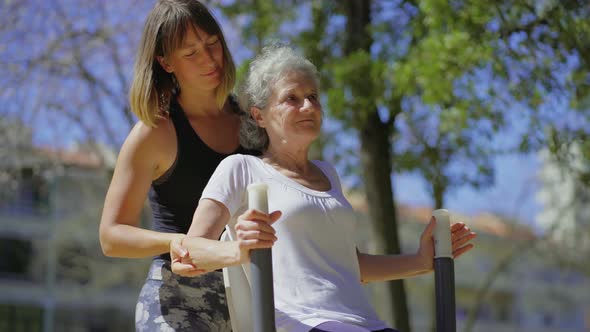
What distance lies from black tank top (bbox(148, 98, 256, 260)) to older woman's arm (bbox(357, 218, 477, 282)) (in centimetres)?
56

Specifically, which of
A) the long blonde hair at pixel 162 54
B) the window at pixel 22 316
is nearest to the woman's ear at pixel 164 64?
the long blonde hair at pixel 162 54

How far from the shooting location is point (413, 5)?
27.9 ft

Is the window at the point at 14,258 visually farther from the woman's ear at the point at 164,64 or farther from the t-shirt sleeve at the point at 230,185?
the t-shirt sleeve at the point at 230,185

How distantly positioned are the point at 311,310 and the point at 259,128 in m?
0.71

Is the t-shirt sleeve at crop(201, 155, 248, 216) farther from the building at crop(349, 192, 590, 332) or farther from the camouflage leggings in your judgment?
the building at crop(349, 192, 590, 332)

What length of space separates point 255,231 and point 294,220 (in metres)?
0.41

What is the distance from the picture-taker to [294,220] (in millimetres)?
2742

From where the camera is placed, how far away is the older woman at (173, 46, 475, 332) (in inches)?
104

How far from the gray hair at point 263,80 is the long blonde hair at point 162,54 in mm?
149

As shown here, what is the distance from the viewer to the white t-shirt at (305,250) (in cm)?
268

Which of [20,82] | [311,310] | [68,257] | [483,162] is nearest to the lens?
[311,310]

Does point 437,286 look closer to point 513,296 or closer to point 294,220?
point 294,220

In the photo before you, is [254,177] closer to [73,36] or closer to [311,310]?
[311,310]

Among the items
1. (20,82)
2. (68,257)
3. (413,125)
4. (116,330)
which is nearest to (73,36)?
(20,82)
